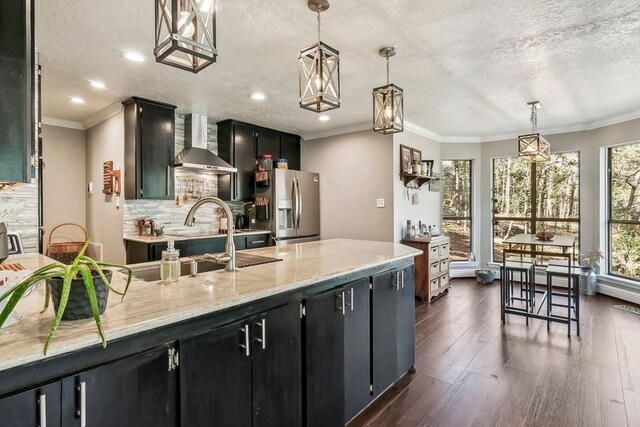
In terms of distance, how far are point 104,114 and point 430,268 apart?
4.65 metres

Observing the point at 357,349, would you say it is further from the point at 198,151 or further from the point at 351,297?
the point at 198,151

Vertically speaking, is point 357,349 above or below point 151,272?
below

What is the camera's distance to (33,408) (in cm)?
91

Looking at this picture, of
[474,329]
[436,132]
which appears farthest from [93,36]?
[436,132]

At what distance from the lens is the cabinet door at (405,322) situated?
2.49m

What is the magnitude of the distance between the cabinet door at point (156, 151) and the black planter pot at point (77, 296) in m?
3.09

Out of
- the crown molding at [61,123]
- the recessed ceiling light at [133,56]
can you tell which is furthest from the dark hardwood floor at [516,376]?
the crown molding at [61,123]

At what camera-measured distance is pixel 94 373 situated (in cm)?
102

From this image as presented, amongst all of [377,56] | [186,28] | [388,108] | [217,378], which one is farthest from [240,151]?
[217,378]

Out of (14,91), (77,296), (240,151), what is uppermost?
(240,151)

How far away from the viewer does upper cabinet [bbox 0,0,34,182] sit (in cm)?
105

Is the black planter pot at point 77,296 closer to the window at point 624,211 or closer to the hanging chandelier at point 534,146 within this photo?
the hanging chandelier at point 534,146

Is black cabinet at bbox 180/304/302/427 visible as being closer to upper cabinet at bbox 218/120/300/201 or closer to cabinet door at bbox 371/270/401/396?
cabinet door at bbox 371/270/401/396

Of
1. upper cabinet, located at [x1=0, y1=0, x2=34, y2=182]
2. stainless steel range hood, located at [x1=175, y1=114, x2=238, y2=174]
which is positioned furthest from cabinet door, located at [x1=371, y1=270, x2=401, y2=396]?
stainless steel range hood, located at [x1=175, y1=114, x2=238, y2=174]
